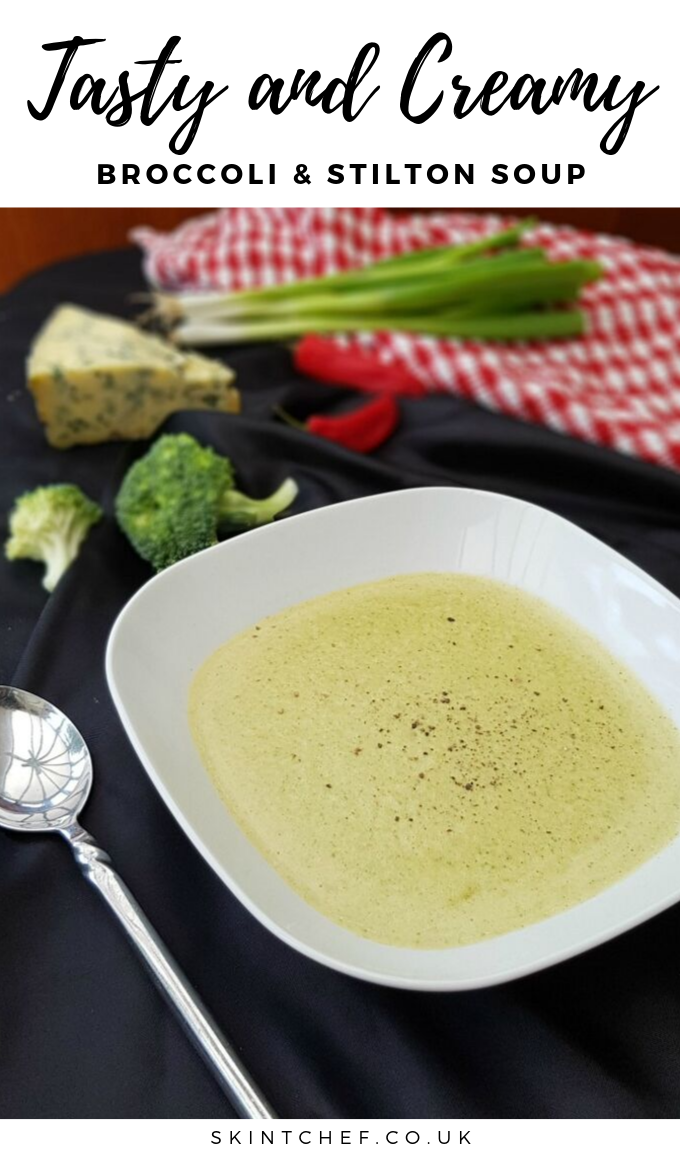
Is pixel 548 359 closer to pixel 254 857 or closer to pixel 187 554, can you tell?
pixel 187 554

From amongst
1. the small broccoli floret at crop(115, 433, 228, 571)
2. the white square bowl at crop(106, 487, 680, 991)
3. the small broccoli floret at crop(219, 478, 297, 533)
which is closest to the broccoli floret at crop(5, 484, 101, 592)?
the small broccoli floret at crop(115, 433, 228, 571)

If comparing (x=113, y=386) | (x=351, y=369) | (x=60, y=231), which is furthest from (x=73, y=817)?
(x=60, y=231)

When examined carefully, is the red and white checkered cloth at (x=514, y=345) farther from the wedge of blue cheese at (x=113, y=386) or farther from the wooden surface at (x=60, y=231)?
the wooden surface at (x=60, y=231)

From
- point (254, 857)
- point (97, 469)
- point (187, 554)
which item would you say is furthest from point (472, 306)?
point (254, 857)

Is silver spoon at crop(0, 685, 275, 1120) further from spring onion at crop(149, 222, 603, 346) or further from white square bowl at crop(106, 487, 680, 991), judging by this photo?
spring onion at crop(149, 222, 603, 346)

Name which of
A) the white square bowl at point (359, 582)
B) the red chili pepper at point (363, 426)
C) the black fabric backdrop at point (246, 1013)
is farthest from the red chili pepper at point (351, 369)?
the black fabric backdrop at point (246, 1013)
